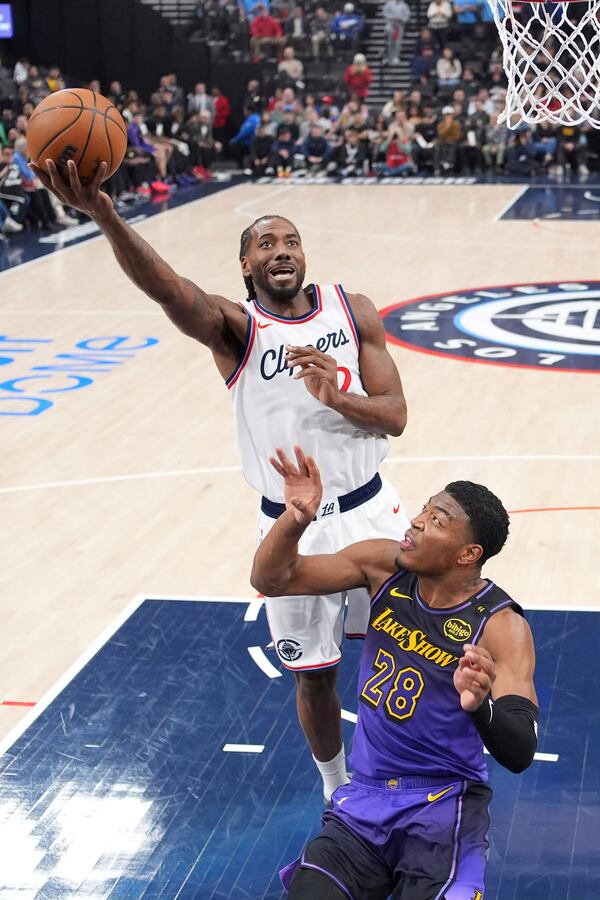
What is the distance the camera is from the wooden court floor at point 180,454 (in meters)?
7.06

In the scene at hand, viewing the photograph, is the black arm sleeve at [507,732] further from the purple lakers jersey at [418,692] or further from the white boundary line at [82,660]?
the white boundary line at [82,660]

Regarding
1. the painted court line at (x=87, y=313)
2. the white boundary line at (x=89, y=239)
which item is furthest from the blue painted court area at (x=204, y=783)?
the white boundary line at (x=89, y=239)

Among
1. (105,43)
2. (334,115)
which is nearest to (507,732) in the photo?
(334,115)

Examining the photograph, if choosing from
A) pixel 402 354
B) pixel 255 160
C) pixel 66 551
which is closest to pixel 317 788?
pixel 66 551

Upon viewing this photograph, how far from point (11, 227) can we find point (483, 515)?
16.7 meters

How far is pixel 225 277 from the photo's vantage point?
15.3m

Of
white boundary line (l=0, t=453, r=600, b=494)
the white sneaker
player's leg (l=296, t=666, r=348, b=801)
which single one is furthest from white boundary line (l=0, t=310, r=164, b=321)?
player's leg (l=296, t=666, r=348, b=801)

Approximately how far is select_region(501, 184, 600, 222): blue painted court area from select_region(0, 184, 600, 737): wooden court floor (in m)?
3.13

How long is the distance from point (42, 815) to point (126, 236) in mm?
2301

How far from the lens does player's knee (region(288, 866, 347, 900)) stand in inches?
135

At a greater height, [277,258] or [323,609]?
[277,258]

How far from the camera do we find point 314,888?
346cm

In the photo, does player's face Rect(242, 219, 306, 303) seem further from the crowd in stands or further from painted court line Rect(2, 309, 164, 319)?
the crowd in stands

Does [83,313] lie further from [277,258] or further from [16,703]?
[277,258]
